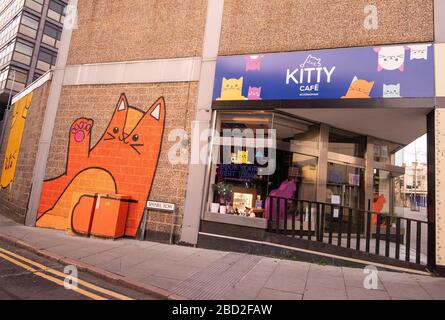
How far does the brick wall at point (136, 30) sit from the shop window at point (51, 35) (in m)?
27.0

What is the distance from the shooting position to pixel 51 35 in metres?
33.0

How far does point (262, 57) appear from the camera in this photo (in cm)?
786

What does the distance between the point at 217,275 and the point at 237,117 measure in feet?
14.1

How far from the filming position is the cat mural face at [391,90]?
6.64 m

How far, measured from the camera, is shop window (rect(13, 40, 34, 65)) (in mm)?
29784

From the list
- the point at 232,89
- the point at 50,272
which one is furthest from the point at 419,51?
the point at 50,272

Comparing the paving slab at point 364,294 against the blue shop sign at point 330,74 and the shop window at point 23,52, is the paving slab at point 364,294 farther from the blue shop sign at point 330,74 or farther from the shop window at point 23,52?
the shop window at point 23,52

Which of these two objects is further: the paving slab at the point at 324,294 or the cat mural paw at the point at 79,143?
the cat mural paw at the point at 79,143

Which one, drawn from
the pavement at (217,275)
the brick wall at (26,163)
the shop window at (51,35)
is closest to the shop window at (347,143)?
the pavement at (217,275)

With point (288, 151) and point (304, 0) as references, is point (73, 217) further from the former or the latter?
point (304, 0)

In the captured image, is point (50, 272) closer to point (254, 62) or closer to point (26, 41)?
point (254, 62)

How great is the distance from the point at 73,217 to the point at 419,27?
9876 millimetres

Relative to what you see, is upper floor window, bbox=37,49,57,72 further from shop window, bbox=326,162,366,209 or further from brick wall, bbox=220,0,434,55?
shop window, bbox=326,162,366,209

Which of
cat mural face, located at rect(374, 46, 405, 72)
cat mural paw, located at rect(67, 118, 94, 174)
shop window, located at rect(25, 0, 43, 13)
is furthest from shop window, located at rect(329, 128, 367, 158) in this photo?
shop window, located at rect(25, 0, 43, 13)
